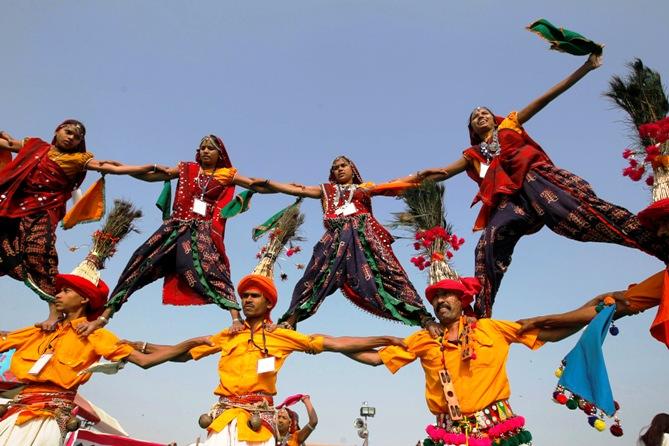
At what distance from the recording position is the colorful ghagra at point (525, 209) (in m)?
5.02

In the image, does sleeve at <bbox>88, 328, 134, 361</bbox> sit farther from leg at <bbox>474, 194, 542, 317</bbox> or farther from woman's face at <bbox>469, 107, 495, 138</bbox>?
woman's face at <bbox>469, 107, 495, 138</bbox>

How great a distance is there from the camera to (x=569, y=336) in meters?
4.61

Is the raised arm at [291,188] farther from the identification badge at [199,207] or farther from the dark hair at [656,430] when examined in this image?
the dark hair at [656,430]

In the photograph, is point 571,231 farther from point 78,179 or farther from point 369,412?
point 369,412

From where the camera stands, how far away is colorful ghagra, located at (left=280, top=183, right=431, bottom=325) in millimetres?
6047

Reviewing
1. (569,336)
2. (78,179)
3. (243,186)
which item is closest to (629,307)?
(569,336)

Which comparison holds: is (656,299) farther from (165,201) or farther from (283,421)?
(165,201)

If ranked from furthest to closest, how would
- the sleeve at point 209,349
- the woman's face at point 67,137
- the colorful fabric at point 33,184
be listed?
the woman's face at point 67,137, the colorful fabric at point 33,184, the sleeve at point 209,349

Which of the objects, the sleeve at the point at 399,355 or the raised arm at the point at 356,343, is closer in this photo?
the sleeve at the point at 399,355

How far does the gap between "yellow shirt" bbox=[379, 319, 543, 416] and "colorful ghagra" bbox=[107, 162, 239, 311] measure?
2288mm

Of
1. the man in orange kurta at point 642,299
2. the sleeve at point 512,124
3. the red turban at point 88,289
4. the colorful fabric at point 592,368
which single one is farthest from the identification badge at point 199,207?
the colorful fabric at point 592,368

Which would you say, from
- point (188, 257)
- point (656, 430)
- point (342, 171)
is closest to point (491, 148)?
point (342, 171)

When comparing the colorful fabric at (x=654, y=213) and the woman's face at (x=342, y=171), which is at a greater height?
the woman's face at (x=342, y=171)

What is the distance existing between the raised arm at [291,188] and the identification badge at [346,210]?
439mm
